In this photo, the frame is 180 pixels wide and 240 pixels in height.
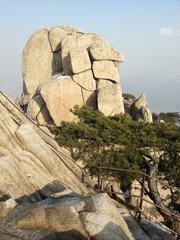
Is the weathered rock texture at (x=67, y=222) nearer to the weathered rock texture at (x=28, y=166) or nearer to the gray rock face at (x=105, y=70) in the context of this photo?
the weathered rock texture at (x=28, y=166)

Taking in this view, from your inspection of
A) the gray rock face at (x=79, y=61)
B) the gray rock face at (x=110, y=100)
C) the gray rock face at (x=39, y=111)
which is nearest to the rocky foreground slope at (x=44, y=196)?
the gray rock face at (x=110, y=100)

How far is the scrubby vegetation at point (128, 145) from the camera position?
1989 centimetres

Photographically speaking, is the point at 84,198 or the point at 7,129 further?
the point at 7,129

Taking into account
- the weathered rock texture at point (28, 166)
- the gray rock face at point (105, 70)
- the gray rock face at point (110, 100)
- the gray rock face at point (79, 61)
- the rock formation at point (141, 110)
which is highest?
the weathered rock texture at point (28, 166)

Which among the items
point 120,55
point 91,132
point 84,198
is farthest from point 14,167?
point 120,55

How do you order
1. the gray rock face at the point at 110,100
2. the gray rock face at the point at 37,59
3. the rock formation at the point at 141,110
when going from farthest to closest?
1. the gray rock face at the point at 37,59
2. the rock formation at the point at 141,110
3. the gray rock face at the point at 110,100

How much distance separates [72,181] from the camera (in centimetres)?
857

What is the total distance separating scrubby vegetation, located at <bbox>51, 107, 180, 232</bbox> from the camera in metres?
19.9

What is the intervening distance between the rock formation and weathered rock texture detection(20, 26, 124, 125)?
1.97m

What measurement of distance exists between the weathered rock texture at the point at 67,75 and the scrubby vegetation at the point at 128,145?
600 cm

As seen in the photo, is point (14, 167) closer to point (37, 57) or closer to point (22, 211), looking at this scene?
point (22, 211)

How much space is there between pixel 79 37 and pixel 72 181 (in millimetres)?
22524

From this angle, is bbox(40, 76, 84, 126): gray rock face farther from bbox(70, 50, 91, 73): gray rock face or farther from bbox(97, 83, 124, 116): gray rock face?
bbox(97, 83, 124, 116): gray rock face

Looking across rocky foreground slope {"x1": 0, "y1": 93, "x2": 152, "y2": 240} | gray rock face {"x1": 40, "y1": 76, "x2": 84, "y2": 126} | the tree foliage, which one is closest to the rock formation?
gray rock face {"x1": 40, "y1": 76, "x2": 84, "y2": 126}
